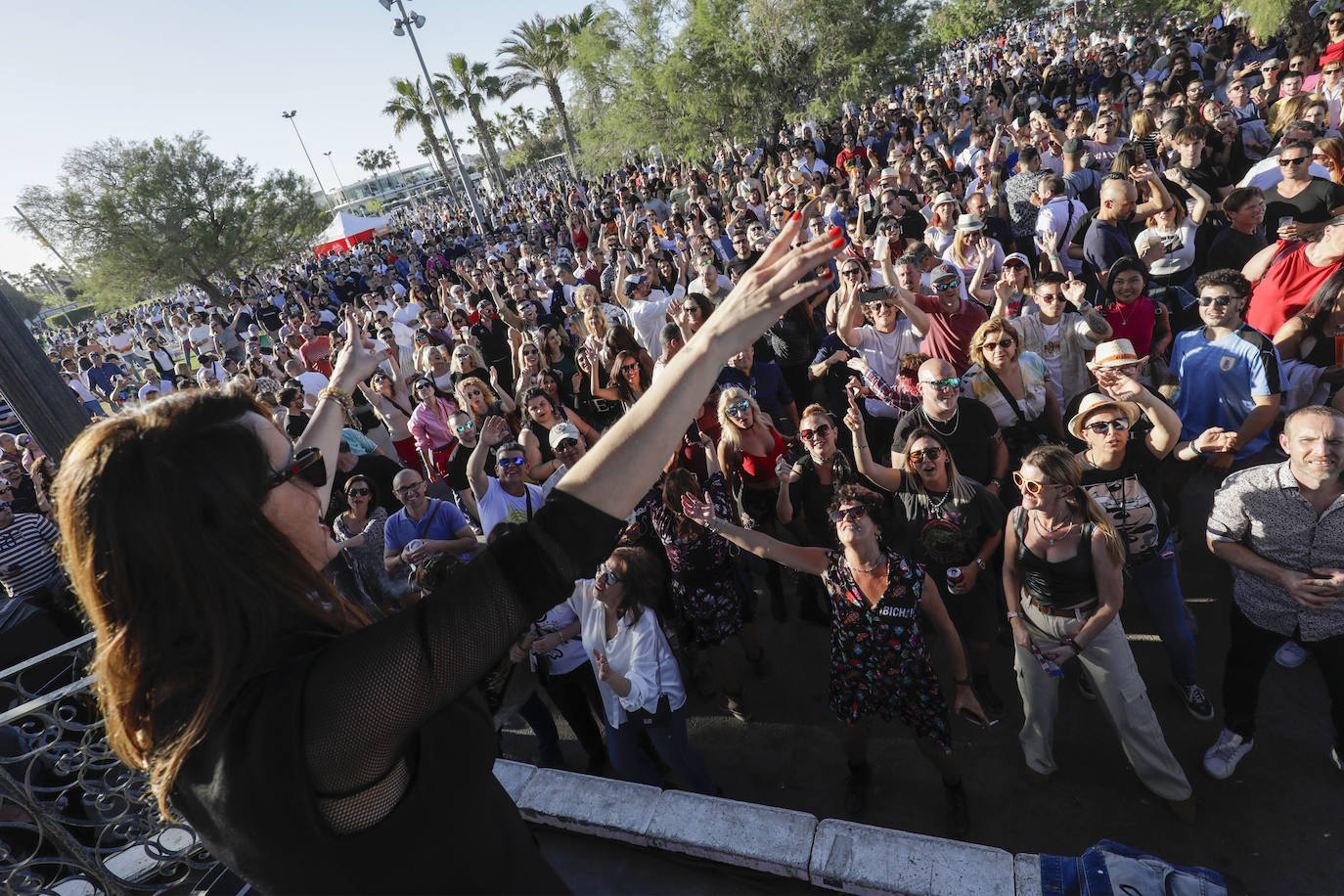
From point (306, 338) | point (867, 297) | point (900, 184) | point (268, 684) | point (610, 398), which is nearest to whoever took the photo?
point (268, 684)

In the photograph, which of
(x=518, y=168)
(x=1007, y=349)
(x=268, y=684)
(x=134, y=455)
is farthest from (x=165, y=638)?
(x=518, y=168)

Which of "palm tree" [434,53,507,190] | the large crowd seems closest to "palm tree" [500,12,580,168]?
"palm tree" [434,53,507,190]

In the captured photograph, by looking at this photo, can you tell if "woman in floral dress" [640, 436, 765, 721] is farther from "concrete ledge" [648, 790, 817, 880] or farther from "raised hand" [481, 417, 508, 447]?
"raised hand" [481, 417, 508, 447]

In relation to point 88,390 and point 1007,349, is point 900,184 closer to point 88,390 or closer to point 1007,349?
point 1007,349

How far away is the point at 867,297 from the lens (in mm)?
5555

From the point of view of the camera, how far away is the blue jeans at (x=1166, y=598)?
3738mm

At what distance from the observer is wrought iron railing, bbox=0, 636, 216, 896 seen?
272 cm

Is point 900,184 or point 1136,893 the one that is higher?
point 900,184

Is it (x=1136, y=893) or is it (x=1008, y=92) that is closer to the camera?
(x=1136, y=893)

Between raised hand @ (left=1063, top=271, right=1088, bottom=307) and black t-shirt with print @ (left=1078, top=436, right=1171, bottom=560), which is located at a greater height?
raised hand @ (left=1063, top=271, right=1088, bottom=307)

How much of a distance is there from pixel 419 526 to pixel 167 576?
3.88m

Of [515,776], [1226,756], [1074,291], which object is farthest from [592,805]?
[1074,291]

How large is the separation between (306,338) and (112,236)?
26337 mm

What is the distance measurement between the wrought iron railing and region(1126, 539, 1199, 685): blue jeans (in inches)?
190
